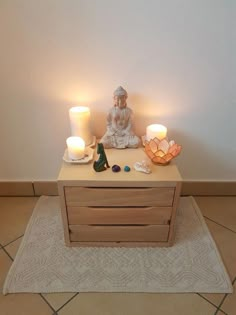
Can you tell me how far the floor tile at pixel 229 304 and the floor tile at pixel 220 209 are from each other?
34cm

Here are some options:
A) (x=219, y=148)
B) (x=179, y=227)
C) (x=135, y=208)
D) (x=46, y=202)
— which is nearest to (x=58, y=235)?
(x=46, y=202)

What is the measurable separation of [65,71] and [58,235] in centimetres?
71

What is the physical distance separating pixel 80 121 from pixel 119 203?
38cm

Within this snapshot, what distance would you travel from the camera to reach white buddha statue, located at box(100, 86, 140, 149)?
1.03 meters

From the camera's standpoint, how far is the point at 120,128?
1061 millimetres

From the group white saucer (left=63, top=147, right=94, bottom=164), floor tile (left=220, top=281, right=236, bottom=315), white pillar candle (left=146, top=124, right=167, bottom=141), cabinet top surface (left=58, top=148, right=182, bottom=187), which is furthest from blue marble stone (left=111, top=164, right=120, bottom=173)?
floor tile (left=220, top=281, right=236, bottom=315)

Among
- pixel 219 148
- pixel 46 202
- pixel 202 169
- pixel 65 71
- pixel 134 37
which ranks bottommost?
pixel 46 202

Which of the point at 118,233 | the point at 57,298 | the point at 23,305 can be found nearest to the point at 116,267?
the point at 118,233

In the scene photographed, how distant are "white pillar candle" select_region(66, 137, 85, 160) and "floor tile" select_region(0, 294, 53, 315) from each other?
0.51 metres

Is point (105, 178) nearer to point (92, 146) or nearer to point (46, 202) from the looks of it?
point (92, 146)

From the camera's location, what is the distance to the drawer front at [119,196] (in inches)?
35.1

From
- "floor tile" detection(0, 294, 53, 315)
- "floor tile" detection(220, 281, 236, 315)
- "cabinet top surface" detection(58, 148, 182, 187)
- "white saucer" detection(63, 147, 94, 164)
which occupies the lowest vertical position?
"floor tile" detection(0, 294, 53, 315)

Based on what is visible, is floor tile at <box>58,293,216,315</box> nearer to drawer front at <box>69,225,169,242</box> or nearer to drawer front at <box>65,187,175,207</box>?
drawer front at <box>69,225,169,242</box>

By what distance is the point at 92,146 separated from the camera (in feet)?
3.59
